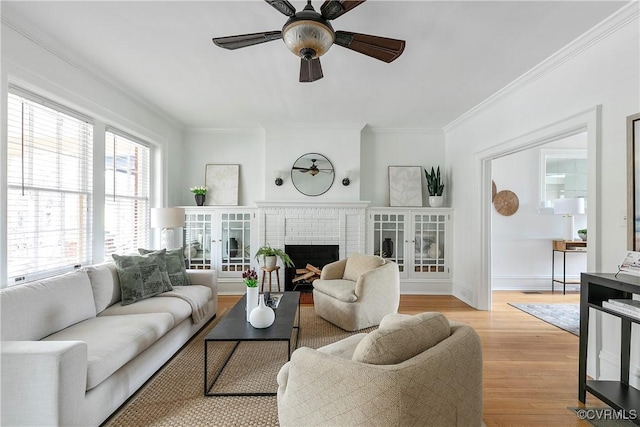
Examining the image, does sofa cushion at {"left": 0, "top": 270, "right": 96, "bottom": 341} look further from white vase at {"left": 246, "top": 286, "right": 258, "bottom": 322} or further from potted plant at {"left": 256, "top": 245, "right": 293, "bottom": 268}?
potted plant at {"left": 256, "top": 245, "right": 293, "bottom": 268}

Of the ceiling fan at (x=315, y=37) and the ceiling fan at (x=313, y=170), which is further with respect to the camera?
the ceiling fan at (x=313, y=170)

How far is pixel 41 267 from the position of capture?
258 centimetres

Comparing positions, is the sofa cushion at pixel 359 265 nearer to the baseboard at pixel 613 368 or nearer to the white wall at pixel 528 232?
the baseboard at pixel 613 368

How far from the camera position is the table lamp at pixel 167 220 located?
384cm

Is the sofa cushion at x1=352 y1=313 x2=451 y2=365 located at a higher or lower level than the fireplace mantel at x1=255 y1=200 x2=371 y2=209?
lower

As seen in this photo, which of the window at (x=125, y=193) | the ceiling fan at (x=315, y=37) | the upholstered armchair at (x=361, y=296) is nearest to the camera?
the ceiling fan at (x=315, y=37)

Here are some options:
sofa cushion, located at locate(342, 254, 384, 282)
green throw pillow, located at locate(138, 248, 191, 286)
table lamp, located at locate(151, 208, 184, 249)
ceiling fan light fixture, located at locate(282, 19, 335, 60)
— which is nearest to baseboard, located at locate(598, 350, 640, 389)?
sofa cushion, located at locate(342, 254, 384, 282)

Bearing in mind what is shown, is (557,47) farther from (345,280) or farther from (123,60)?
(123,60)

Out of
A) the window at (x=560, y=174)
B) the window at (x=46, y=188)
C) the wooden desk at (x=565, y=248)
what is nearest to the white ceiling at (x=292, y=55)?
the window at (x=46, y=188)

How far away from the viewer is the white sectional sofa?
1540 mm

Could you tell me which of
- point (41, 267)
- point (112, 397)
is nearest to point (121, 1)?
point (41, 267)

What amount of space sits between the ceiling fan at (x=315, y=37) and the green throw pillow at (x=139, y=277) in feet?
7.32

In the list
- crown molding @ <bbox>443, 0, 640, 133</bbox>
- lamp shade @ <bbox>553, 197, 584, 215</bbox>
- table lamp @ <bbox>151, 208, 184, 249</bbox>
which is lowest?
table lamp @ <bbox>151, 208, 184, 249</bbox>

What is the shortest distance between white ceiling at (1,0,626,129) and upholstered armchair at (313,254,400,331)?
2.06 meters
